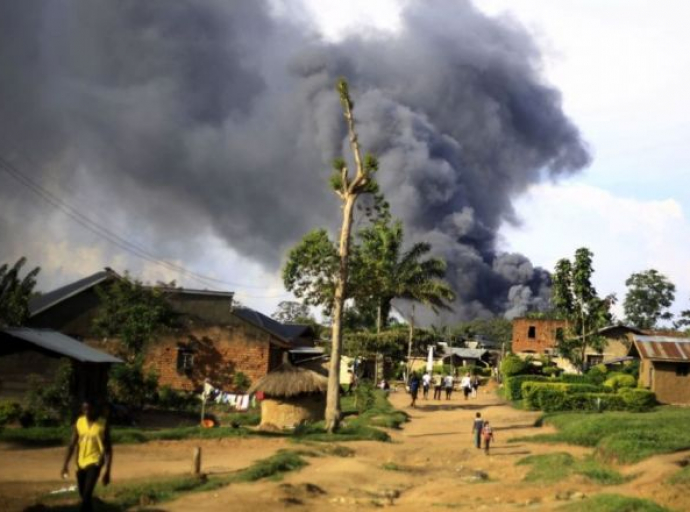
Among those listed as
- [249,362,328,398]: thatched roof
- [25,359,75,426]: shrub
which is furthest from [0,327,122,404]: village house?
[249,362,328,398]: thatched roof

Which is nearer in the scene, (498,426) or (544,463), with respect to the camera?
(544,463)

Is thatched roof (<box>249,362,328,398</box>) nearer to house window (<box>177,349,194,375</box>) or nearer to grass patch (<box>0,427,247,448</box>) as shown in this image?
grass patch (<box>0,427,247,448</box>)

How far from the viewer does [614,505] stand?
12.6 metres

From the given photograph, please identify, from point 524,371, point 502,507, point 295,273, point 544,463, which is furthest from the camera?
point 524,371

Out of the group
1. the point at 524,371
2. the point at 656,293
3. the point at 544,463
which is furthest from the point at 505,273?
the point at 544,463

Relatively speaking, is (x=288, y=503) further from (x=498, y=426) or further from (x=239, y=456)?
(x=498, y=426)

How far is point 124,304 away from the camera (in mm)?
36750

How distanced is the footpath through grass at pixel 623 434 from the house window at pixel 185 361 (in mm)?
17717

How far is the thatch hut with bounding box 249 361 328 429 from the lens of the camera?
28609mm

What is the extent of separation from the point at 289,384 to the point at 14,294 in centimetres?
1300

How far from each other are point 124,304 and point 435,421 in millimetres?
14760

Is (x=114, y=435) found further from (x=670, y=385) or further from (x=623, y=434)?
(x=670, y=385)

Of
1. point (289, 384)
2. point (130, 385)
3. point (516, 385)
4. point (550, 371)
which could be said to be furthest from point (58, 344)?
point (550, 371)

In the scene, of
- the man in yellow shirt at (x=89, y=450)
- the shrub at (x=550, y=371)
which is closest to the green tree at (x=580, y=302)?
the shrub at (x=550, y=371)
